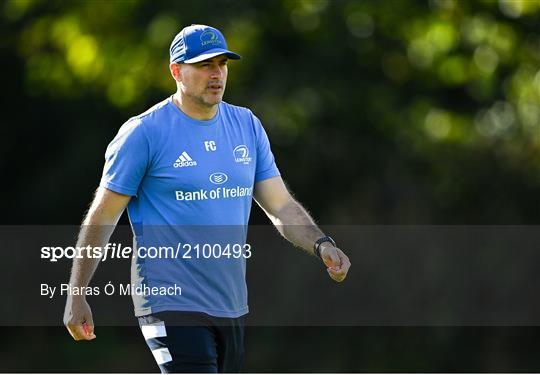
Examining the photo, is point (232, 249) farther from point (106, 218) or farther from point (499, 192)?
point (499, 192)

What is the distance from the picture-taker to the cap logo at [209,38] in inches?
240

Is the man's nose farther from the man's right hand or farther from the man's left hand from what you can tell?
the man's right hand

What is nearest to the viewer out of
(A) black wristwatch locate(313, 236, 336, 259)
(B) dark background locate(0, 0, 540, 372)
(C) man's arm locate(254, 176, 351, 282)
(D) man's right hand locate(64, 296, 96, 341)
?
(D) man's right hand locate(64, 296, 96, 341)

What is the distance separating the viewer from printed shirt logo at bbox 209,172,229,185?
6062 millimetres

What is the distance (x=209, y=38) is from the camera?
6.11 meters

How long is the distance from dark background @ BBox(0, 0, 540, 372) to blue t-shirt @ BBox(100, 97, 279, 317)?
6.72 metres

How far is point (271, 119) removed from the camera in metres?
15.2

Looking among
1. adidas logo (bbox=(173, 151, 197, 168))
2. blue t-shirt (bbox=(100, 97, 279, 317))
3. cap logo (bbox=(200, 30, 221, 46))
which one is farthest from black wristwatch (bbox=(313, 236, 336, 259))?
cap logo (bbox=(200, 30, 221, 46))

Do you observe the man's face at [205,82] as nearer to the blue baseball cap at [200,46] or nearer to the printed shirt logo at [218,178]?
the blue baseball cap at [200,46]

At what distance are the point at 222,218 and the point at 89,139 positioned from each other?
34.0 feet

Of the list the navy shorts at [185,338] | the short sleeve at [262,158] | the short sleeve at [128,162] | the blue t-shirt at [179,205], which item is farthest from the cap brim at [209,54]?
the navy shorts at [185,338]

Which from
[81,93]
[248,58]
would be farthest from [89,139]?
[248,58]

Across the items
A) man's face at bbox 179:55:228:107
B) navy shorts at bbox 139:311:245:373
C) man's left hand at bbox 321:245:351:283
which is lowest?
navy shorts at bbox 139:311:245:373

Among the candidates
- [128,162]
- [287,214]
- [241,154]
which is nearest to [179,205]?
[128,162]
